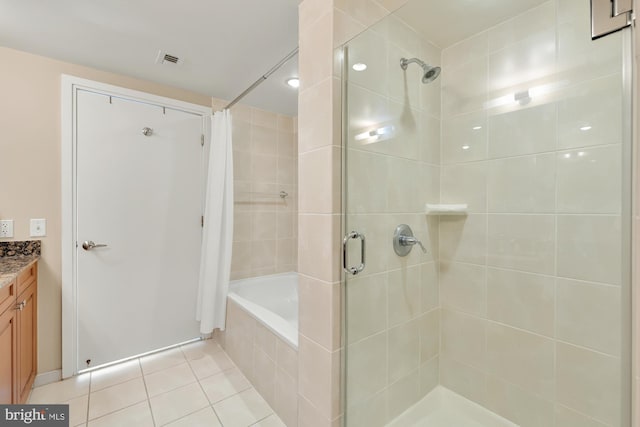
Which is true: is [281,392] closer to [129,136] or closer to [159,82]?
[129,136]

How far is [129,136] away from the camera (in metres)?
2.18

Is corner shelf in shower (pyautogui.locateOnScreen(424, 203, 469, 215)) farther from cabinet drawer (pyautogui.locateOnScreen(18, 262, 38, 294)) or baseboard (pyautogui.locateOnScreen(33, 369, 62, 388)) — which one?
baseboard (pyautogui.locateOnScreen(33, 369, 62, 388))

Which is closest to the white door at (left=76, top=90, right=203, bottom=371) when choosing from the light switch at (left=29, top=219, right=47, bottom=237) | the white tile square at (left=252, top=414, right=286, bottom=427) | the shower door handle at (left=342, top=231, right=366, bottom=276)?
the light switch at (left=29, top=219, right=47, bottom=237)

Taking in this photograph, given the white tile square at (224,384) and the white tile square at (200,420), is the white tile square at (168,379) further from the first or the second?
the white tile square at (200,420)

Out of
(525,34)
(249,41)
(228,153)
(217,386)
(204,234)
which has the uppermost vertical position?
(249,41)

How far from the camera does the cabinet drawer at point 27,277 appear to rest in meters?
1.53

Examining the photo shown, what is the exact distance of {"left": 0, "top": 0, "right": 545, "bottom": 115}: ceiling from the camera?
1326 mm

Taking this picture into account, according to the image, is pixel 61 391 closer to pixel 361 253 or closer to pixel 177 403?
pixel 177 403

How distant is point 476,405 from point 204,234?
2.22 metres

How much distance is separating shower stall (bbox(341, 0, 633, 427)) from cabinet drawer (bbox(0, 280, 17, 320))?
5.25 feet

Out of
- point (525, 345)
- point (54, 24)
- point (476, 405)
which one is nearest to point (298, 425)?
point (476, 405)

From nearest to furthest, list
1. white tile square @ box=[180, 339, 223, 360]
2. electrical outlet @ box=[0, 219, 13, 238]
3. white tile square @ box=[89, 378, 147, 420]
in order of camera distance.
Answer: white tile square @ box=[89, 378, 147, 420]
electrical outlet @ box=[0, 219, 13, 238]
white tile square @ box=[180, 339, 223, 360]

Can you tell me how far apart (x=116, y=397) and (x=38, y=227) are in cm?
128

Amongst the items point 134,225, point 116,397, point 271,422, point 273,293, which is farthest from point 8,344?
point 273,293
